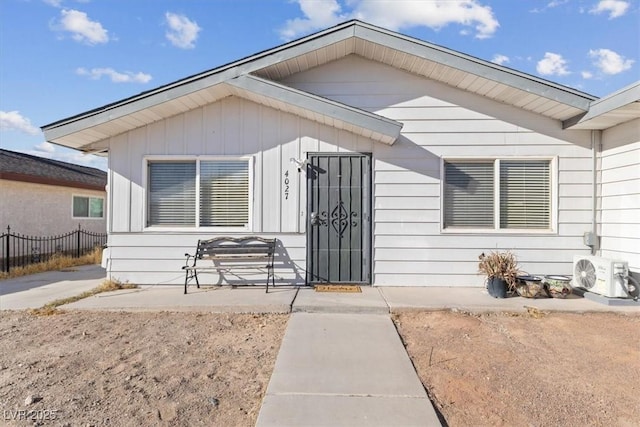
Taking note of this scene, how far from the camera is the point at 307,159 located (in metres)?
6.06

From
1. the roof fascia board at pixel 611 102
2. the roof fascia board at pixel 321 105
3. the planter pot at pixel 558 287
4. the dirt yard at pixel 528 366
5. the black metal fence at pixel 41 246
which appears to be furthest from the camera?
the black metal fence at pixel 41 246

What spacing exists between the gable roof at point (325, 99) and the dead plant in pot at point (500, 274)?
97.9 inches

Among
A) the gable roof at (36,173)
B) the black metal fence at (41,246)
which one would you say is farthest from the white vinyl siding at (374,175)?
the gable roof at (36,173)

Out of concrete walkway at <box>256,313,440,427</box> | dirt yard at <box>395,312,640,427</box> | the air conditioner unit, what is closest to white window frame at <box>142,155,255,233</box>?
concrete walkway at <box>256,313,440,427</box>

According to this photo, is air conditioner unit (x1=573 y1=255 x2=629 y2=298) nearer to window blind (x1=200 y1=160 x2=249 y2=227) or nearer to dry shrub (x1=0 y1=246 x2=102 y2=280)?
window blind (x1=200 y1=160 x2=249 y2=227)

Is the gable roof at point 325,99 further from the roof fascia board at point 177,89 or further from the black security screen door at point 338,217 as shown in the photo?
the black security screen door at point 338,217

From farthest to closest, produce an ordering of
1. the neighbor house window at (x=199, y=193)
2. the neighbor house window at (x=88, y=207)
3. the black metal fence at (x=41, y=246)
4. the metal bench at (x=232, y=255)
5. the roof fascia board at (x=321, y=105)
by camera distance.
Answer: the neighbor house window at (x=88, y=207), the black metal fence at (x=41, y=246), the neighbor house window at (x=199, y=193), the metal bench at (x=232, y=255), the roof fascia board at (x=321, y=105)

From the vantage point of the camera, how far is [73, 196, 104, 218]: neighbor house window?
41.2 ft

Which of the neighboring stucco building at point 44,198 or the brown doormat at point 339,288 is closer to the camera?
the brown doormat at point 339,288

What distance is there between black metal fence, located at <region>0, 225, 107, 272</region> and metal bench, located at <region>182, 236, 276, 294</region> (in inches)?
216

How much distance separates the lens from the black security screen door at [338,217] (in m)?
6.06

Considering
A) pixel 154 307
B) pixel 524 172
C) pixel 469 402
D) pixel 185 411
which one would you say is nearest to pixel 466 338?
pixel 469 402

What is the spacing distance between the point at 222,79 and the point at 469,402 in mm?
5162

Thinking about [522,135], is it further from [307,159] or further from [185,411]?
[185,411]
